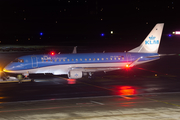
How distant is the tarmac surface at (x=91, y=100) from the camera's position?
21.4 m

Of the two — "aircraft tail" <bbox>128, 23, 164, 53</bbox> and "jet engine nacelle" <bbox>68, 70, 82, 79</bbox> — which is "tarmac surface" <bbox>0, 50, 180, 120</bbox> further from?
"aircraft tail" <bbox>128, 23, 164, 53</bbox>

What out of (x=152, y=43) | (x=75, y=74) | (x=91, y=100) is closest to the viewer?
(x=91, y=100)

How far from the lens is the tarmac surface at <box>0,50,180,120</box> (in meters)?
21.4

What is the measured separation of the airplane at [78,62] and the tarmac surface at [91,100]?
2834 millimetres

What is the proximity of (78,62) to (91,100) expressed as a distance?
54.8 ft

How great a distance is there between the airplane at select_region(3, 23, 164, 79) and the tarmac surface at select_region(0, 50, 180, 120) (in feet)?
9.30

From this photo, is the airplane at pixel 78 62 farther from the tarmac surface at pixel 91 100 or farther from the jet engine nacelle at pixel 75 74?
the tarmac surface at pixel 91 100

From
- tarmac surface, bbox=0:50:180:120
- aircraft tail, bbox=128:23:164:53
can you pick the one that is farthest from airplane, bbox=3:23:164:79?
tarmac surface, bbox=0:50:180:120

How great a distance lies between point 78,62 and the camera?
43.2 metres

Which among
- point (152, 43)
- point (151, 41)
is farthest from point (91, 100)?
point (151, 41)

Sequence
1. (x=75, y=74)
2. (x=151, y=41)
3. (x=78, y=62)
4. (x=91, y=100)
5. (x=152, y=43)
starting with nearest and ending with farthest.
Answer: (x=91, y=100)
(x=75, y=74)
(x=78, y=62)
(x=152, y=43)
(x=151, y=41)

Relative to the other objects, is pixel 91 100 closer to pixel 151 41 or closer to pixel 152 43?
pixel 152 43

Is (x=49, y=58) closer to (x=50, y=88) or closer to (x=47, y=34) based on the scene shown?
(x=50, y=88)

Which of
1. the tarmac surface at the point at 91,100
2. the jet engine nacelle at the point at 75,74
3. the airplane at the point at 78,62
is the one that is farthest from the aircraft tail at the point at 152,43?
the jet engine nacelle at the point at 75,74
